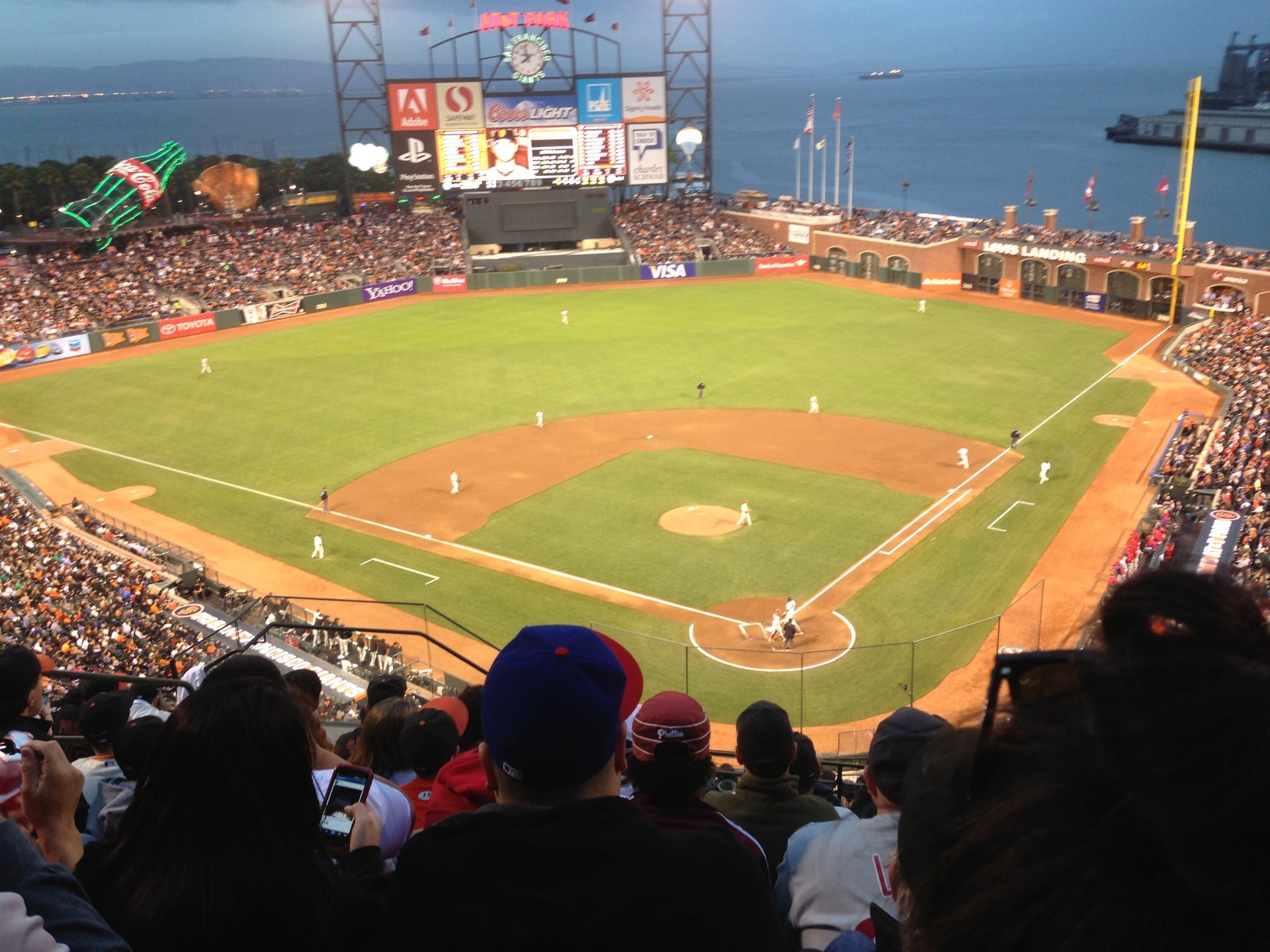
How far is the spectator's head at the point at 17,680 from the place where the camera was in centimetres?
620

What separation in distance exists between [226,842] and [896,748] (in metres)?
2.36

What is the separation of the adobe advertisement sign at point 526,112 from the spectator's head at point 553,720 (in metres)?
64.8

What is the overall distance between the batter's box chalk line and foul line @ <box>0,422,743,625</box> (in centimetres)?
146

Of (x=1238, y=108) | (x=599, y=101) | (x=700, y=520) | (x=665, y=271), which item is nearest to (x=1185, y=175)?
Answer: (x=665, y=271)

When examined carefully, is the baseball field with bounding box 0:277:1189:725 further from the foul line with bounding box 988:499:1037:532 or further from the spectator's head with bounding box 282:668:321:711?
the spectator's head with bounding box 282:668:321:711

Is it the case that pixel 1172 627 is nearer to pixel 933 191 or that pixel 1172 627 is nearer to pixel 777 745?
pixel 777 745

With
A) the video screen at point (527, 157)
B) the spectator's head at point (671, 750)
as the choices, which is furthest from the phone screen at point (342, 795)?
the video screen at point (527, 157)

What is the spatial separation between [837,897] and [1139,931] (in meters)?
2.78

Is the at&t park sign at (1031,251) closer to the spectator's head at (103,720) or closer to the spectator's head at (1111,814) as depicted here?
the spectator's head at (103,720)

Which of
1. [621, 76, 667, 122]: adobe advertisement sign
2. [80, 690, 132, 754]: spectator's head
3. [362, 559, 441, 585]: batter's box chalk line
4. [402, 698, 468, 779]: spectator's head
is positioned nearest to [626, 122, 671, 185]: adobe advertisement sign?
[621, 76, 667, 122]: adobe advertisement sign

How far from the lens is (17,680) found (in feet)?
20.5

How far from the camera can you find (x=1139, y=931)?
1.33 m

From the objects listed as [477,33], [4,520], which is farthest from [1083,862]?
[477,33]

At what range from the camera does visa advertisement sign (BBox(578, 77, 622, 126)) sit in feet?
212
